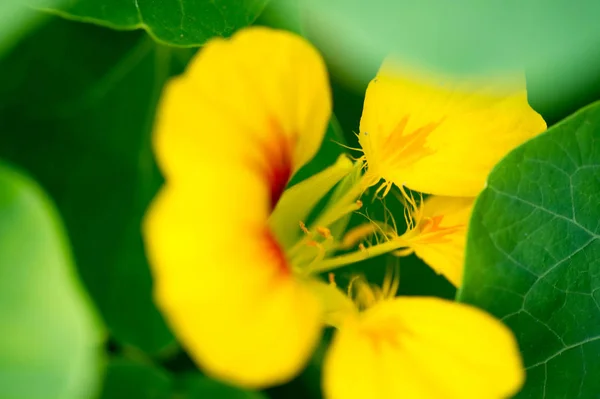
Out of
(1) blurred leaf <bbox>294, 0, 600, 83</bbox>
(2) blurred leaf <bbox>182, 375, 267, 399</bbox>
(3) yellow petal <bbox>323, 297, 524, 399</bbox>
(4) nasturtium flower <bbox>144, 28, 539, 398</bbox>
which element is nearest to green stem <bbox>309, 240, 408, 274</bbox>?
(4) nasturtium flower <bbox>144, 28, 539, 398</bbox>

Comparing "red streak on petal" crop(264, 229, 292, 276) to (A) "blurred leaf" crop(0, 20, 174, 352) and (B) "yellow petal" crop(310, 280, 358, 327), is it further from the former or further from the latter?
(A) "blurred leaf" crop(0, 20, 174, 352)

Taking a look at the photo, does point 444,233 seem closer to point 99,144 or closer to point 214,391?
point 214,391

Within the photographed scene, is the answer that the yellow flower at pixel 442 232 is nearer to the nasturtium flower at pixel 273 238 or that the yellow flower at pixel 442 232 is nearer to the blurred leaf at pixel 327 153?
the nasturtium flower at pixel 273 238

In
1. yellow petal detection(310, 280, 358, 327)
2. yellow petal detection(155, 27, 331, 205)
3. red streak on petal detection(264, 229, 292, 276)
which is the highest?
yellow petal detection(155, 27, 331, 205)

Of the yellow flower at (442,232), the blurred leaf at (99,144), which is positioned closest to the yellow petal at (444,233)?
the yellow flower at (442,232)

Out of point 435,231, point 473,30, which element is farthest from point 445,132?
point 473,30

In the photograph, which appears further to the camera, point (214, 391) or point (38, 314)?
point (214, 391)

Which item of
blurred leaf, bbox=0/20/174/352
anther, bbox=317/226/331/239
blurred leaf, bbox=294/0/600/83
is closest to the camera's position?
blurred leaf, bbox=294/0/600/83
